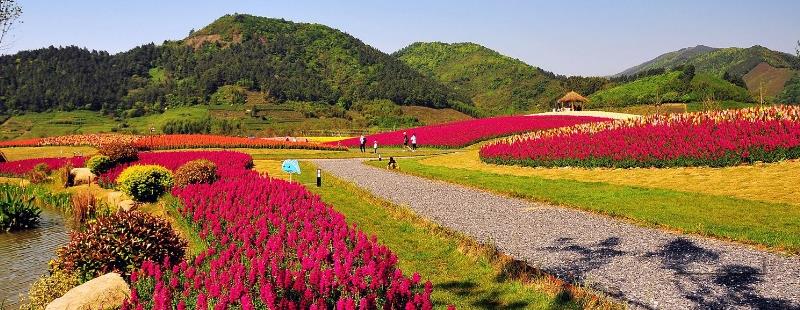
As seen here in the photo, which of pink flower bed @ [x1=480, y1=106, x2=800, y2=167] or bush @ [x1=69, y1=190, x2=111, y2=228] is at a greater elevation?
pink flower bed @ [x1=480, y1=106, x2=800, y2=167]

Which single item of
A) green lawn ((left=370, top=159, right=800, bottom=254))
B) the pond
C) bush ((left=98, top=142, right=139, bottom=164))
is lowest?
the pond

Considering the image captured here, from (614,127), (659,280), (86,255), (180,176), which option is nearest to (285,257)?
(86,255)

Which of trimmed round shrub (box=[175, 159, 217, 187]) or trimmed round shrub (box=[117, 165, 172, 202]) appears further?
trimmed round shrub (box=[175, 159, 217, 187])

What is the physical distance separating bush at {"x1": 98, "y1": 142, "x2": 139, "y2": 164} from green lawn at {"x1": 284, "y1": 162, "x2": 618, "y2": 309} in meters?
16.2

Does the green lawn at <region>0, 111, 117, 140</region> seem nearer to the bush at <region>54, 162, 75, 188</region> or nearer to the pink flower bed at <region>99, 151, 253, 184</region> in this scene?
the bush at <region>54, 162, 75, 188</region>

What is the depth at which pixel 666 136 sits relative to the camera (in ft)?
79.9

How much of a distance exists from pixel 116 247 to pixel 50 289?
1.08m

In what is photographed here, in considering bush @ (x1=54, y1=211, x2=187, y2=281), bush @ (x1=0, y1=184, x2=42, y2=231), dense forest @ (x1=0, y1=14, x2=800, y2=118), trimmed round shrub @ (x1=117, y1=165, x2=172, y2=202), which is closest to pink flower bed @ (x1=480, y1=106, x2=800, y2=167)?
trimmed round shrub @ (x1=117, y1=165, x2=172, y2=202)

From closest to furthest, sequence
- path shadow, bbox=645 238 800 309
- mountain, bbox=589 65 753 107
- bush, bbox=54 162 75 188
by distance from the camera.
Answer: path shadow, bbox=645 238 800 309 → bush, bbox=54 162 75 188 → mountain, bbox=589 65 753 107

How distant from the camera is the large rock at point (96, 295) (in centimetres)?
697

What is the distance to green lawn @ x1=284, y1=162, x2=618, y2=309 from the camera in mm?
7602

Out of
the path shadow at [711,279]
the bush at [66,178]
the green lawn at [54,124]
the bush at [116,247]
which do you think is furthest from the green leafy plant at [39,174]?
the green lawn at [54,124]

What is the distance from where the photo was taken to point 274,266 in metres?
7.09

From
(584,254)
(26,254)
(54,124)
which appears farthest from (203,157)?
(54,124)
